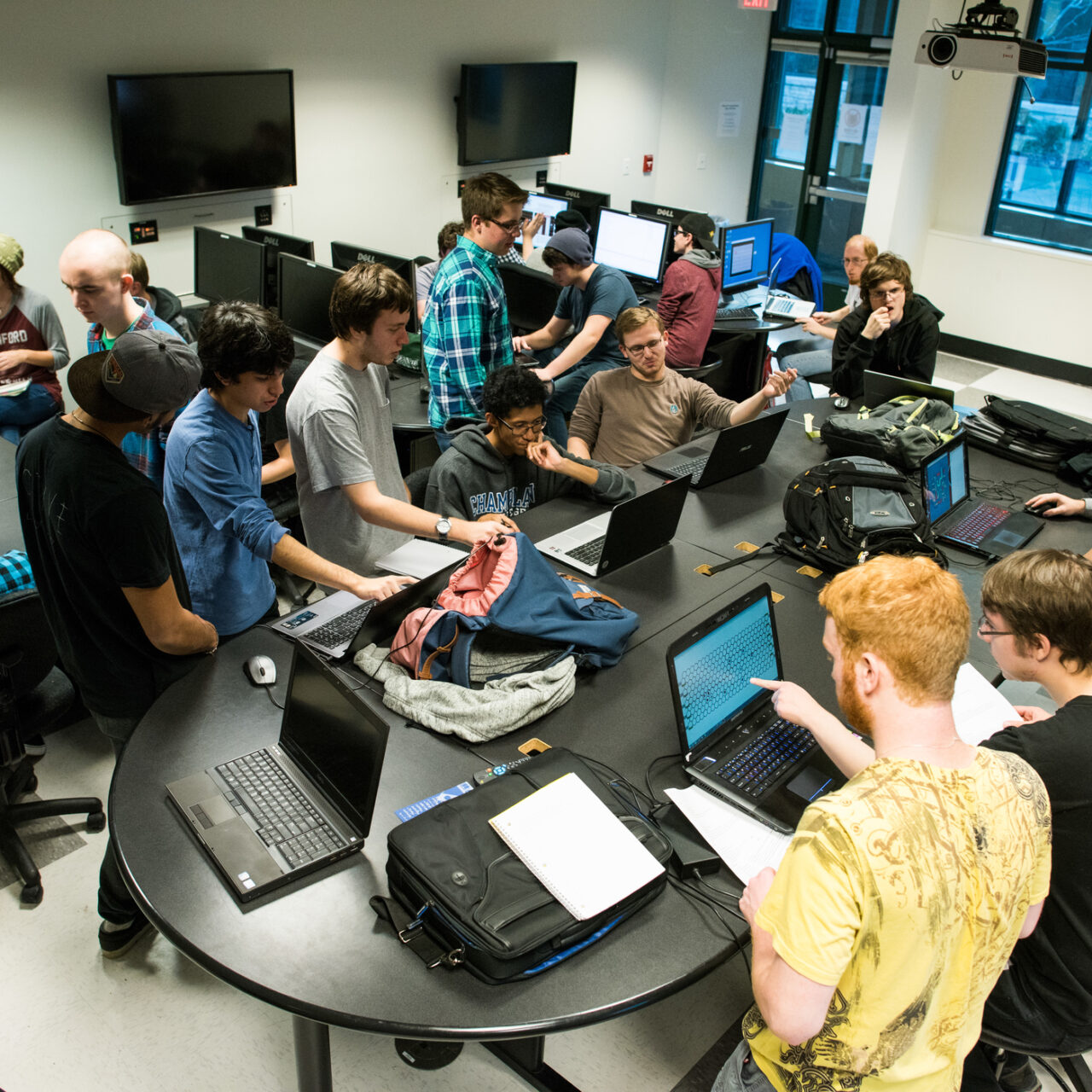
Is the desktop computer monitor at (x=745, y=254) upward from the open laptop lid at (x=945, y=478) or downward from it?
upward

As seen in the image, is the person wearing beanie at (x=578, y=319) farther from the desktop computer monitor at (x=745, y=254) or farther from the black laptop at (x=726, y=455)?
the desktop computer monitor at (x=745, y=254)

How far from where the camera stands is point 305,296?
5039 millimetres

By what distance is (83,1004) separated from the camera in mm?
2537

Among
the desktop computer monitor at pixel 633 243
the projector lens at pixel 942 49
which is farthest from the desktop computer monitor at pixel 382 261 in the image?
the projector lens at pixel 942 49

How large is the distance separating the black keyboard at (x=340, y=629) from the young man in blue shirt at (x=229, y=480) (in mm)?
124

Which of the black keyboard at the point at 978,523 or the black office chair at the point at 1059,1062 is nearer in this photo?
the black office chair at the point at 1059,1062

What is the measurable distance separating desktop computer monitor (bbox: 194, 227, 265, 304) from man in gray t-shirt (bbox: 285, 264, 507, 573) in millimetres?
2813

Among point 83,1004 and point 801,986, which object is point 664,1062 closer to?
point 801,986

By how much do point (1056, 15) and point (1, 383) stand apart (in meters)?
7.38

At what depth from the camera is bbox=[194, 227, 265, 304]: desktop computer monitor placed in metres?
5.41

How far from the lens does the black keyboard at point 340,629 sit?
2.56m

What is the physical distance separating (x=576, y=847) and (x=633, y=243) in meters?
5.67

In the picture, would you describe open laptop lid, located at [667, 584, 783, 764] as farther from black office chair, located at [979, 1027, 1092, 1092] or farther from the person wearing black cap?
the person wearing black cap

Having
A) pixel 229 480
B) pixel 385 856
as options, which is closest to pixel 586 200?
pixel 229 480
